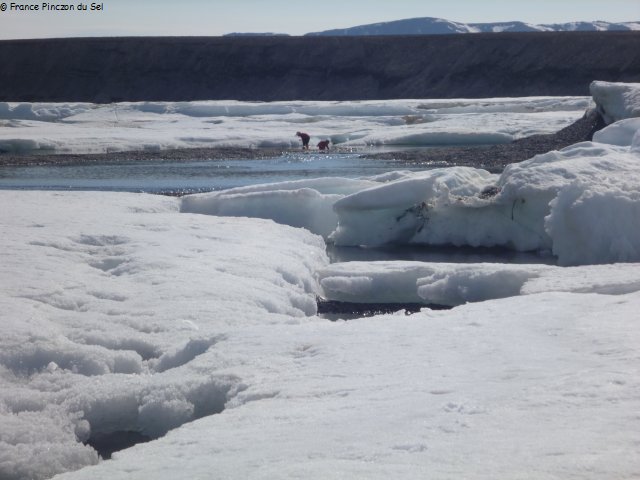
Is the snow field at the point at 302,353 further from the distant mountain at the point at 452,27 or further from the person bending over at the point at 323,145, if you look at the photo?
the distant mountain at the point at 452,27

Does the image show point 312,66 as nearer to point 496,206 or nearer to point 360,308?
point 496,206

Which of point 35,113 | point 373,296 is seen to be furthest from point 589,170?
point 35,113

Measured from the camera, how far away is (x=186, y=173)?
54.2 feet

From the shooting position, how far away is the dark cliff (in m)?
44.4

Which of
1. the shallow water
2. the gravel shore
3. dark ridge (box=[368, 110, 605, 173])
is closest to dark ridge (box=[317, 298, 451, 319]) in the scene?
the shallow water

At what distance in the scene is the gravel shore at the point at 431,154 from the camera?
54.7 feet

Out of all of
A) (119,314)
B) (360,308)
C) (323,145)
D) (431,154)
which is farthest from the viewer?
(323,145)

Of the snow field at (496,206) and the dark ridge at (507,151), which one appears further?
the dark ridge at (507,151)

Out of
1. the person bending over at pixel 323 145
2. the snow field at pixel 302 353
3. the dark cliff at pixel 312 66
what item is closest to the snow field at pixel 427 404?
the snow field at pixel 302 353

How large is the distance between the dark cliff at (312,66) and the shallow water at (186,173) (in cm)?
2669

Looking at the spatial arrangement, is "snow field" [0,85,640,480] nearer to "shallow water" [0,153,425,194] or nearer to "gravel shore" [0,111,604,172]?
"shallow water" [0,153,425,194]

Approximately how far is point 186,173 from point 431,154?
15.8ft

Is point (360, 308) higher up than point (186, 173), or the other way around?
point (360, 308)

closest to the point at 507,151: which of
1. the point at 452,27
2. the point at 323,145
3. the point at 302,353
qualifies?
the point at 323,145
